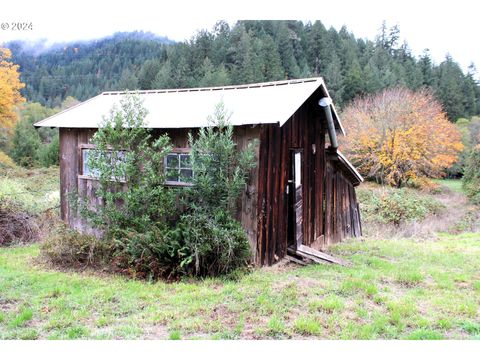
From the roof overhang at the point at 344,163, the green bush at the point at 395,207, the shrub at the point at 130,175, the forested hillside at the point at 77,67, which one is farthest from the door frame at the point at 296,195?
the forested hillside at the point at 77,67

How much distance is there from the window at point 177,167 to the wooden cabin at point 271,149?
2.0 inches

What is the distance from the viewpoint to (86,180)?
35.0 feet

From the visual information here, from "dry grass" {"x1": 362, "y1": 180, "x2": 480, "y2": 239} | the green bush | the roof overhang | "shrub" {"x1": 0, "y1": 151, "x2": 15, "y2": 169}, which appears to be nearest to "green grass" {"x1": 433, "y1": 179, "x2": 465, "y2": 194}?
"dry grass" {"x1": 362, "y1": 180, "x2": 480, "y2": 239}

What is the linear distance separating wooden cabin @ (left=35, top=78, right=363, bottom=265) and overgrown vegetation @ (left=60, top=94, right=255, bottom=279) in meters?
0.40

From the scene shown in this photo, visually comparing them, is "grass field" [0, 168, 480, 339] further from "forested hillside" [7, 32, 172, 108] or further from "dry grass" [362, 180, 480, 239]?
"forested hillside" [7, 32, 172, 108]

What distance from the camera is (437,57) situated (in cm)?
4922

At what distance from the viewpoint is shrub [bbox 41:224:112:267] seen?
852 cm

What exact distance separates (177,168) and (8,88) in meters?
19.1

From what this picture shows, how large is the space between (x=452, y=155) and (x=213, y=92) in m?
23.6

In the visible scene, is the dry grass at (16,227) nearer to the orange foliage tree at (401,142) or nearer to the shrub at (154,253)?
the shrub at (154,253)

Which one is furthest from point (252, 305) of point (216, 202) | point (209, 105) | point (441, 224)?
point (441, 224)

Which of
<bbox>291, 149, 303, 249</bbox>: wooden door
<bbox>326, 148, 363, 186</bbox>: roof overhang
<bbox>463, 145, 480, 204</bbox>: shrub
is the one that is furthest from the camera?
<bbox>463, 145, 480, 204</bbox>: shrub

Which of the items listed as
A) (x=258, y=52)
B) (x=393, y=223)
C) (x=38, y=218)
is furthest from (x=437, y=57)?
(x=38, y=218)

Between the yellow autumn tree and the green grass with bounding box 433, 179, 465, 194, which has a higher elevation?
the yellow autumn tree
